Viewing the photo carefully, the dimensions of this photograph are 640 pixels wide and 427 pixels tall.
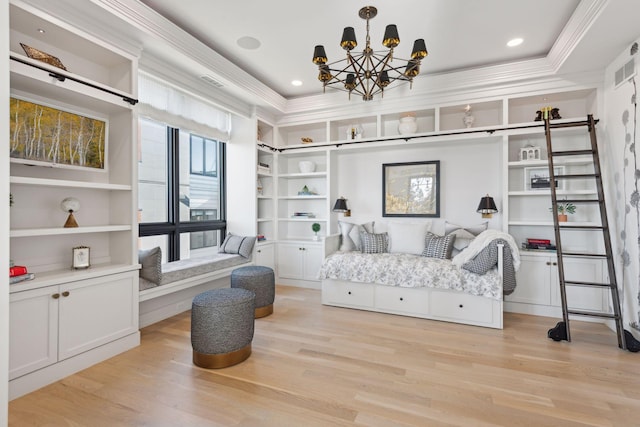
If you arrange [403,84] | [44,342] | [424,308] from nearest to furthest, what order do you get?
1. [44,342]
2. [424,308]
3. [403,84]

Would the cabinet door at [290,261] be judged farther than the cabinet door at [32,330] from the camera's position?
Yes

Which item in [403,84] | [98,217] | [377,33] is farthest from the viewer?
[403,84]

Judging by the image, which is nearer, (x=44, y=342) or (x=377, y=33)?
(x=44, y=342)

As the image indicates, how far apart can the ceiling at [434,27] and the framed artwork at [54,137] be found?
116 centimetres

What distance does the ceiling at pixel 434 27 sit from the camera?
2.56 m

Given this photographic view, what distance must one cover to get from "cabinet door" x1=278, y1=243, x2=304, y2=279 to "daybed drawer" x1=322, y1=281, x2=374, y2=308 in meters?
0.95

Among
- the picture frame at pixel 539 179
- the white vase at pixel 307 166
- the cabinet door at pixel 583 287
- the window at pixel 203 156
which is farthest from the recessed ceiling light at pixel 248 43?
the cabinet door at pixel 583 287

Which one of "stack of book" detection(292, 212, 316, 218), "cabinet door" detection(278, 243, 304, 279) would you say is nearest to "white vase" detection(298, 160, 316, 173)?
"stack of book" detection(292, 212, 316, 218)

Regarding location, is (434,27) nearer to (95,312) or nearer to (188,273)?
(188,273)

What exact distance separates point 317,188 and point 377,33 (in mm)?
2516

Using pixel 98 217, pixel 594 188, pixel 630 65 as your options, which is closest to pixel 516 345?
pixel 594 188

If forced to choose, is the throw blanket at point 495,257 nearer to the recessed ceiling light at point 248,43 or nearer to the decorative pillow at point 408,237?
the decorative pillow at point 408,237

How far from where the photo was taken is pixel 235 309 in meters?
2.35

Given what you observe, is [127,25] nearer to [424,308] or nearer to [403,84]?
[403,84]
